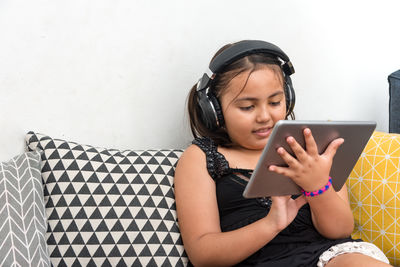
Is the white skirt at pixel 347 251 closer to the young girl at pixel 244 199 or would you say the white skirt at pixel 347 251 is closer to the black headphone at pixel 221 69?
the young girl at pixel 244 199

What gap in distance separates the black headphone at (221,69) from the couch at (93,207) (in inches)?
6.8

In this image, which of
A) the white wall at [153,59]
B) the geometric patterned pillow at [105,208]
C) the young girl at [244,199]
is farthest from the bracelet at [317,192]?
the white wall at [153,59]

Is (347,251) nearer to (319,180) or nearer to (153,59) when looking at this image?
(319,180)

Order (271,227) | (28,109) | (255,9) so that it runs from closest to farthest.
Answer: (271,227), (28,109), (255,9)

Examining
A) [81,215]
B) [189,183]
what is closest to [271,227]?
[189,183]

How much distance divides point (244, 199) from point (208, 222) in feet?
0.44

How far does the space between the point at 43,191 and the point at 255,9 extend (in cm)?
88

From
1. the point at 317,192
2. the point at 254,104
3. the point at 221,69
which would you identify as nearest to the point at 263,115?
the point at 254,104

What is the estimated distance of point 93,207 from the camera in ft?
3.94

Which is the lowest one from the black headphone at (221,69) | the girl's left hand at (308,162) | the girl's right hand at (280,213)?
the girl's right hand at (280,213)

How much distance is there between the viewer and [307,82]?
67.2 inches

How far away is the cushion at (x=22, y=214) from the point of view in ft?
3.37

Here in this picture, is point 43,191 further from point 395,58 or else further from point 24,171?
point 395,58

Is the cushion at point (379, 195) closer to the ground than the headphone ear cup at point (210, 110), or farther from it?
closer to the ground
